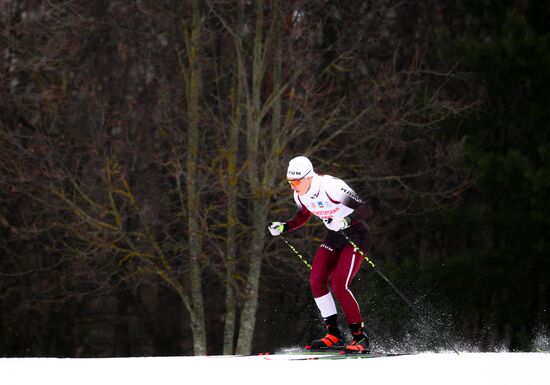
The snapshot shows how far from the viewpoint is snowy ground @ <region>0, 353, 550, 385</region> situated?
741 cm

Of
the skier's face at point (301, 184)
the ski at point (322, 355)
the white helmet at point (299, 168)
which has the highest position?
the white helmet at point (299, 168)

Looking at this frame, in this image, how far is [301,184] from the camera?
30.5 ft

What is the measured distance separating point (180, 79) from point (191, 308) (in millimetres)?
4152

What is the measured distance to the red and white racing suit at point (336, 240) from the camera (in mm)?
9305

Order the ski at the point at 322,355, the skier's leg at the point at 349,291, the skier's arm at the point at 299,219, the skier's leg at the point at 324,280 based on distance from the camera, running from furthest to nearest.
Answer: the skier's arm at the point at 299,219 → the skier's leg at the point at 324,280 → the skier's leg at the point at 349,291 → the ski at the point at 322,355

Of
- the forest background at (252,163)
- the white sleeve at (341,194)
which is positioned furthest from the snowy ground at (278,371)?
the forest background at (252,163)

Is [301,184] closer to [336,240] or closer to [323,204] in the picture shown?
[323,204]

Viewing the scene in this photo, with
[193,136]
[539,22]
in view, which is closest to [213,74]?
[193,136]

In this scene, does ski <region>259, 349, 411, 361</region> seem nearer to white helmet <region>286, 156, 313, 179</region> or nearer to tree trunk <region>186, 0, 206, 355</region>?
white helmet <region>286, 156, 313, 179</region>

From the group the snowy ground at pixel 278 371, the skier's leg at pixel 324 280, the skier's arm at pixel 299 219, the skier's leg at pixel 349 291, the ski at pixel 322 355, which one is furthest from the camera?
the skier's arm at pixel 299 219

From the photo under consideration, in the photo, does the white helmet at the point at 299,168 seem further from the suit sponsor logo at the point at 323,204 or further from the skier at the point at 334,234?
the suit sponsor logo at the point at 323,204

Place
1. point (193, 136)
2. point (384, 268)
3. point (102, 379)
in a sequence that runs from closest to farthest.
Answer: point (102, 379) < point (193, 136) < point (384, 268)

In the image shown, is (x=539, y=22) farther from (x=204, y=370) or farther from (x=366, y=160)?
(x=204, y=370)

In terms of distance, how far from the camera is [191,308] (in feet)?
60.9
